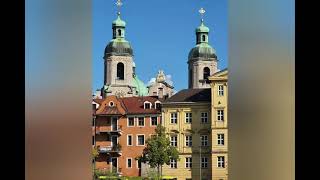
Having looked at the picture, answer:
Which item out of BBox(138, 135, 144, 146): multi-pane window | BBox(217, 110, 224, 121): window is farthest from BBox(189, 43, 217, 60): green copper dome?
BBox(138, 135, 144, 146): multi-pane window

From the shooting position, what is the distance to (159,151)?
47.0ft

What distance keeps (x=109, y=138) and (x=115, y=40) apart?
457cm

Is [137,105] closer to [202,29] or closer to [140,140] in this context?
[140,140]

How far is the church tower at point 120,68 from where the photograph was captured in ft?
58.1

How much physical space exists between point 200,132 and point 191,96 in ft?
4.81

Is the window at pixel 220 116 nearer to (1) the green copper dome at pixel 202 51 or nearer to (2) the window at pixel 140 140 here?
(2) the window at pixel 140 140

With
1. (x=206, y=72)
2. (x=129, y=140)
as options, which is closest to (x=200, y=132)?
(x=129, y=140)

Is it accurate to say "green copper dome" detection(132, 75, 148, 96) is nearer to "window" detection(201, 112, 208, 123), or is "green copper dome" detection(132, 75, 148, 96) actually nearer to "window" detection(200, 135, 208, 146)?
"window" detection(201, 112, 208, 123)

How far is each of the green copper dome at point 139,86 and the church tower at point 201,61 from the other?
182 centimetres

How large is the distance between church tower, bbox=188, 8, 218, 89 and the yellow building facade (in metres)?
2.68
